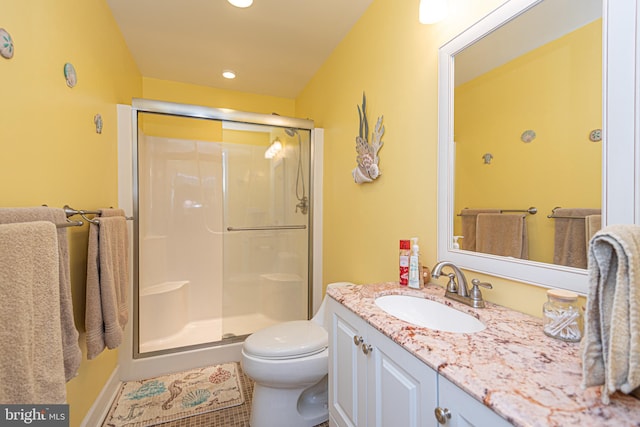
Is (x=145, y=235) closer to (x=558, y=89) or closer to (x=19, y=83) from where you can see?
(x=19, y=83)

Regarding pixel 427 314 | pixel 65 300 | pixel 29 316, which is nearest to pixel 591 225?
pixel 427 314

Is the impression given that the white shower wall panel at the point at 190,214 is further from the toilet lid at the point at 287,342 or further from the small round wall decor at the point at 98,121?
the toilet lid at the point at 287,342

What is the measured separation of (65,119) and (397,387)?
1.69 m

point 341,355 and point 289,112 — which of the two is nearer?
point 341,355

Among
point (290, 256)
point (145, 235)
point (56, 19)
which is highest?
point (56, 19)

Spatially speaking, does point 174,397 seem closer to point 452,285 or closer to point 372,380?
point 372,380

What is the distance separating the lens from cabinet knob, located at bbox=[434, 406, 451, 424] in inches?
23.8

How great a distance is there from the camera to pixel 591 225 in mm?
751

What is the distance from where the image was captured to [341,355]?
112cm

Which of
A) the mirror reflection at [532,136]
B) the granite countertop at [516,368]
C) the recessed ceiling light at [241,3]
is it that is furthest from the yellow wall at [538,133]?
the recessed ceiling light at [241,3]

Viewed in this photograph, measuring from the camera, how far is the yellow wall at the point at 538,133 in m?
0.75

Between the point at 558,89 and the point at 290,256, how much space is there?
2.08 m

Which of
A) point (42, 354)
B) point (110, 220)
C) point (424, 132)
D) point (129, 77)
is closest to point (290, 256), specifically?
point (110, 220)

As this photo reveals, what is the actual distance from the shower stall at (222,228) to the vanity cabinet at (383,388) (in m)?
1.35
